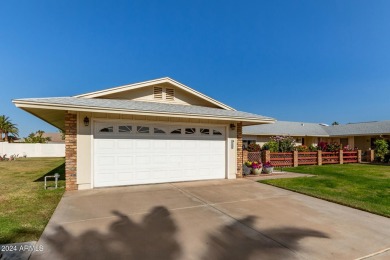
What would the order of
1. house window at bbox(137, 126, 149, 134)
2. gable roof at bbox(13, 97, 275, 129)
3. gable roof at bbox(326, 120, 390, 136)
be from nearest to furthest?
gable roof at bbox(13, 97, 275, 129)
house window at bbox(137, 126, 149, 134)
gable roof at bbox(326, 120, 390, 136)

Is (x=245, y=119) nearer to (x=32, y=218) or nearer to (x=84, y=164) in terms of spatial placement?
(x=84, y=164)

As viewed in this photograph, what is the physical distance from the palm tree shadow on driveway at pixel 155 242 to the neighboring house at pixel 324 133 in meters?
19.9

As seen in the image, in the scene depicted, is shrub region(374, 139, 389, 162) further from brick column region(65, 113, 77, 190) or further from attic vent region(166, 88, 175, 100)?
brick column region(65, 113, 77, 190)

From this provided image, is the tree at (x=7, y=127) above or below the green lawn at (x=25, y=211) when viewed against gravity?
above

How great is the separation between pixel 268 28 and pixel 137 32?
35.7ft

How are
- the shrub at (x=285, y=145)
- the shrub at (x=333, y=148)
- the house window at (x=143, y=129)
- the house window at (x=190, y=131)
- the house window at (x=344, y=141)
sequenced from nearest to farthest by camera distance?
the house window at (x=143, y=129), the house window at (x=190, y=131), the shrub at (x=285, y=145), the shrub at (x=333, y=148), the house window at (x=344, y=141)

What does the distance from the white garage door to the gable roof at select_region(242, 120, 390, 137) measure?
1449cm

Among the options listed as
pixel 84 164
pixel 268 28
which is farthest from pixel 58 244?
pixel 268 28

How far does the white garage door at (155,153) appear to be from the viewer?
8.06 metres

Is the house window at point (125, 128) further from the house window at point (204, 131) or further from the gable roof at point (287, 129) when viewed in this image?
the gable roof at point (287, 129)

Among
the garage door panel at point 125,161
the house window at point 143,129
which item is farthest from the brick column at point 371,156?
the garage door panel at point 125,161

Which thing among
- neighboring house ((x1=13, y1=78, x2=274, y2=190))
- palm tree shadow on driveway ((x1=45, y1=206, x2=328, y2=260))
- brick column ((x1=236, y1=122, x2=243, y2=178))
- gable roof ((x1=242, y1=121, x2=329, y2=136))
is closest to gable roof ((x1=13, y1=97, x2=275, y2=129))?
neighboring house ((x1=13, y1=78, x2=274, y2=190))

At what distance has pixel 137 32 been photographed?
62.6 ft

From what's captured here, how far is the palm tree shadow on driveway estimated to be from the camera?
3.33 m
